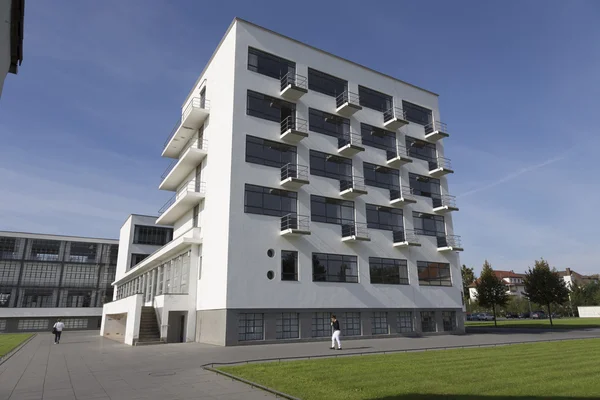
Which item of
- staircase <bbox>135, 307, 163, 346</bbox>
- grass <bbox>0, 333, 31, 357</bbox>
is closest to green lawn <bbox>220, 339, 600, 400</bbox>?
staircase <bbox>135, 307, 163, 346</bbox>

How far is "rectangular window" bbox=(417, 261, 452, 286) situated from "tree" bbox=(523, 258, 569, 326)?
1624cm

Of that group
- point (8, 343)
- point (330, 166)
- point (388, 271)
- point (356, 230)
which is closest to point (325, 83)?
point (330, 166)

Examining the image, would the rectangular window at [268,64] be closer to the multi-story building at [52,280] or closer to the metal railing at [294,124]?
the metal railing at [294,124]

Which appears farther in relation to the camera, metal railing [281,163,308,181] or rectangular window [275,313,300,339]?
metal railing [281,163,308,181]

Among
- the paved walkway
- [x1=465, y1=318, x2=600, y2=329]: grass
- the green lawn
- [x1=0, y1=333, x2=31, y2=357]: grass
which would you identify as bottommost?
[x1=0, y1=333, x2=31, y2=357]: grass

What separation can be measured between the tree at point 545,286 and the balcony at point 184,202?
37.1 metres

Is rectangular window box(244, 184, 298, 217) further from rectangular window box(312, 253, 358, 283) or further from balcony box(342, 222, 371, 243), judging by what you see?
balcony box(342, 222, 371, 243)

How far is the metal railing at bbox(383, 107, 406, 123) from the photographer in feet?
117

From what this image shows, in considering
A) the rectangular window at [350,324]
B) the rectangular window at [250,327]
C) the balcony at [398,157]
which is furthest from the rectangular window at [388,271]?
the rectangular window at [250,327]

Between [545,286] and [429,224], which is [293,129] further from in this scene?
[545,286]

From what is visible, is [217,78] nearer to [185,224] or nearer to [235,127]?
[235,127]

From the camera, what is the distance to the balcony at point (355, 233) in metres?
29.5

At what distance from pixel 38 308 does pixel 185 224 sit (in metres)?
40.9

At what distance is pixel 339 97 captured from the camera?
33.0m
